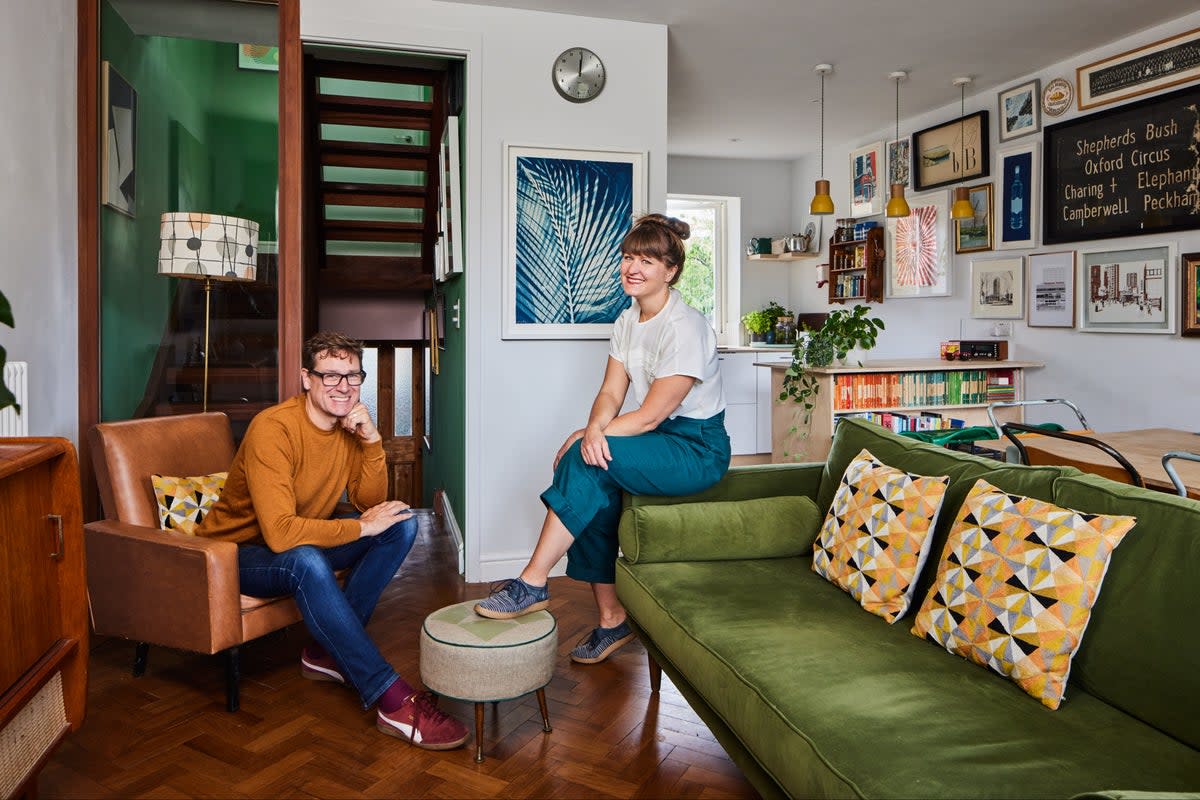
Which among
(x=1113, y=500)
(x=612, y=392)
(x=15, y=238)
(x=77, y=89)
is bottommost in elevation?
(x=1113, y=500)

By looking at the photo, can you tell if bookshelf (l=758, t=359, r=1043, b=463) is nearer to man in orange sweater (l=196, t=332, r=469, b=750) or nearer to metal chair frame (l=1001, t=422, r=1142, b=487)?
metal chair frame (l=1001, t=422, r=1142, b=487)

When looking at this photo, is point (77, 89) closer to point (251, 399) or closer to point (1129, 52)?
point (251, 399)

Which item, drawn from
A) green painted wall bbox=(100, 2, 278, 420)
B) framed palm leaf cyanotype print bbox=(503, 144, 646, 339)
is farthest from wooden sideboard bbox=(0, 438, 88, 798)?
framed palm leaf cyanotype print bbox=(503, 144, 646, 339)

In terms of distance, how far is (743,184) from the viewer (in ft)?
26.2

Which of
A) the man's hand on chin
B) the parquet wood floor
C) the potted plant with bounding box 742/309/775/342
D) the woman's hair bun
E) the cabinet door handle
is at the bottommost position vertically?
the parquet wood floor

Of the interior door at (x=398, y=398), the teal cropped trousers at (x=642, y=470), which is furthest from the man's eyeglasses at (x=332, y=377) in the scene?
the interior door at (x=398, y=398)

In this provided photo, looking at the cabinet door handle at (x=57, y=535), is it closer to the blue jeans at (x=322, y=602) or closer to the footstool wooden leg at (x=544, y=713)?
the blue jeans at (x=322, y=602)

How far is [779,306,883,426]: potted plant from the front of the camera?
Answer: 201 inches

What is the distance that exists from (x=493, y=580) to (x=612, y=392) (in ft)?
4.67

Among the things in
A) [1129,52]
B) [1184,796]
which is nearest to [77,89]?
[1184,796]

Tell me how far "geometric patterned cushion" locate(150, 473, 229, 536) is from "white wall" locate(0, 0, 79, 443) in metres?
0.47

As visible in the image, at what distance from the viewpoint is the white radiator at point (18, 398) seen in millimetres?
2433

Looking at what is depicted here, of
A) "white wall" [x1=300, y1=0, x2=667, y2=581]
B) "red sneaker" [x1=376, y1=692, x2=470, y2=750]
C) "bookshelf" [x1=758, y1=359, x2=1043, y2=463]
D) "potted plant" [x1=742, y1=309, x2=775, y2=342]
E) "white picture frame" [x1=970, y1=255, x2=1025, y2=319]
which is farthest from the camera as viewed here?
"potted plant" [x1=742, y1=309, x2=775, y2=342]

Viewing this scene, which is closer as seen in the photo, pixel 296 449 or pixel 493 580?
pixel 296 449
